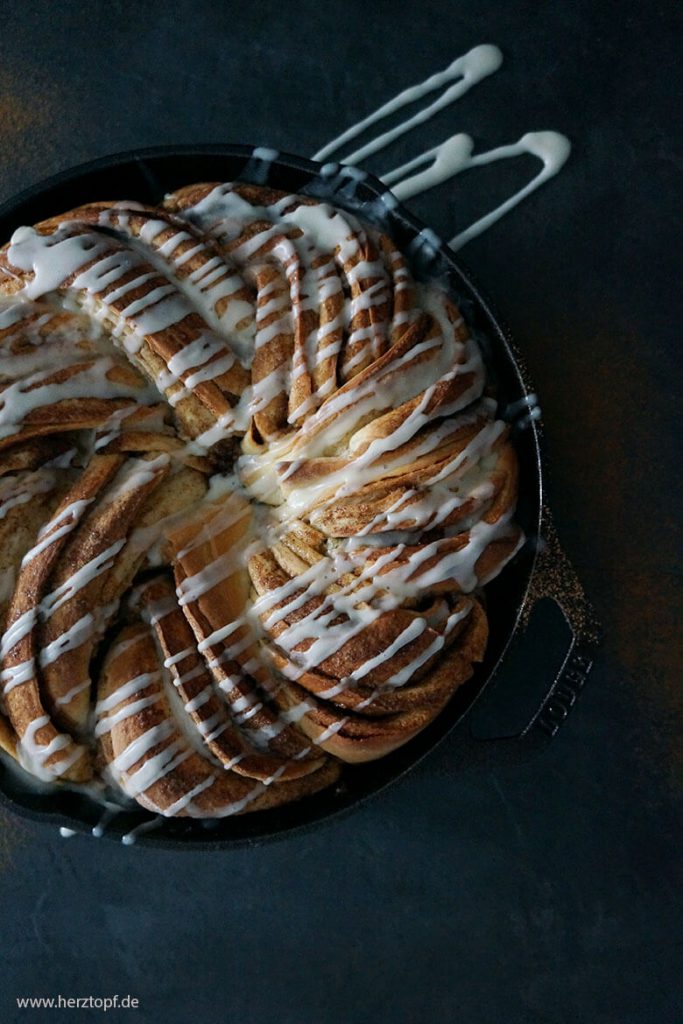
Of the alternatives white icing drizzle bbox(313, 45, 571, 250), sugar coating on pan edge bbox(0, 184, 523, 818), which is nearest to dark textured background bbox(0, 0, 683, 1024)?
white icing drizzle bbox(313, 45, 571, 250)

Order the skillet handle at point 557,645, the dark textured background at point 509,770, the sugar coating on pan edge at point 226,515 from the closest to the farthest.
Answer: the sugar coating on pan edge at point 226,515
the skillet handle at point 557,645
the dark textured background at point 509,770

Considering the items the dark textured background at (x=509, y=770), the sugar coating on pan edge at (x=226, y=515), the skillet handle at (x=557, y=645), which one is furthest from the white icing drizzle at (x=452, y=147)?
the skillet handle at (x=557, y=645)

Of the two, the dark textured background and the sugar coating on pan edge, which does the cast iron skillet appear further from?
the dark textured background

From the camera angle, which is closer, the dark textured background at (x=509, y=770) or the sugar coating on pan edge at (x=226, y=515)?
the sugar coating on pan edge at (x=226, y=515)

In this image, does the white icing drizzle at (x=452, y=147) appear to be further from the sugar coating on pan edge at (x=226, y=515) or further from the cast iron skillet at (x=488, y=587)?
the sugar coating on pan edge at (x=226, y=515)

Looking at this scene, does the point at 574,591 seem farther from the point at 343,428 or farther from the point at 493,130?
the point at 493,130

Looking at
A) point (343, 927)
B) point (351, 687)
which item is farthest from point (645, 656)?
point (343, 927)

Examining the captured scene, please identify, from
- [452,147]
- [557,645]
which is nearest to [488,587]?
[557,645]
